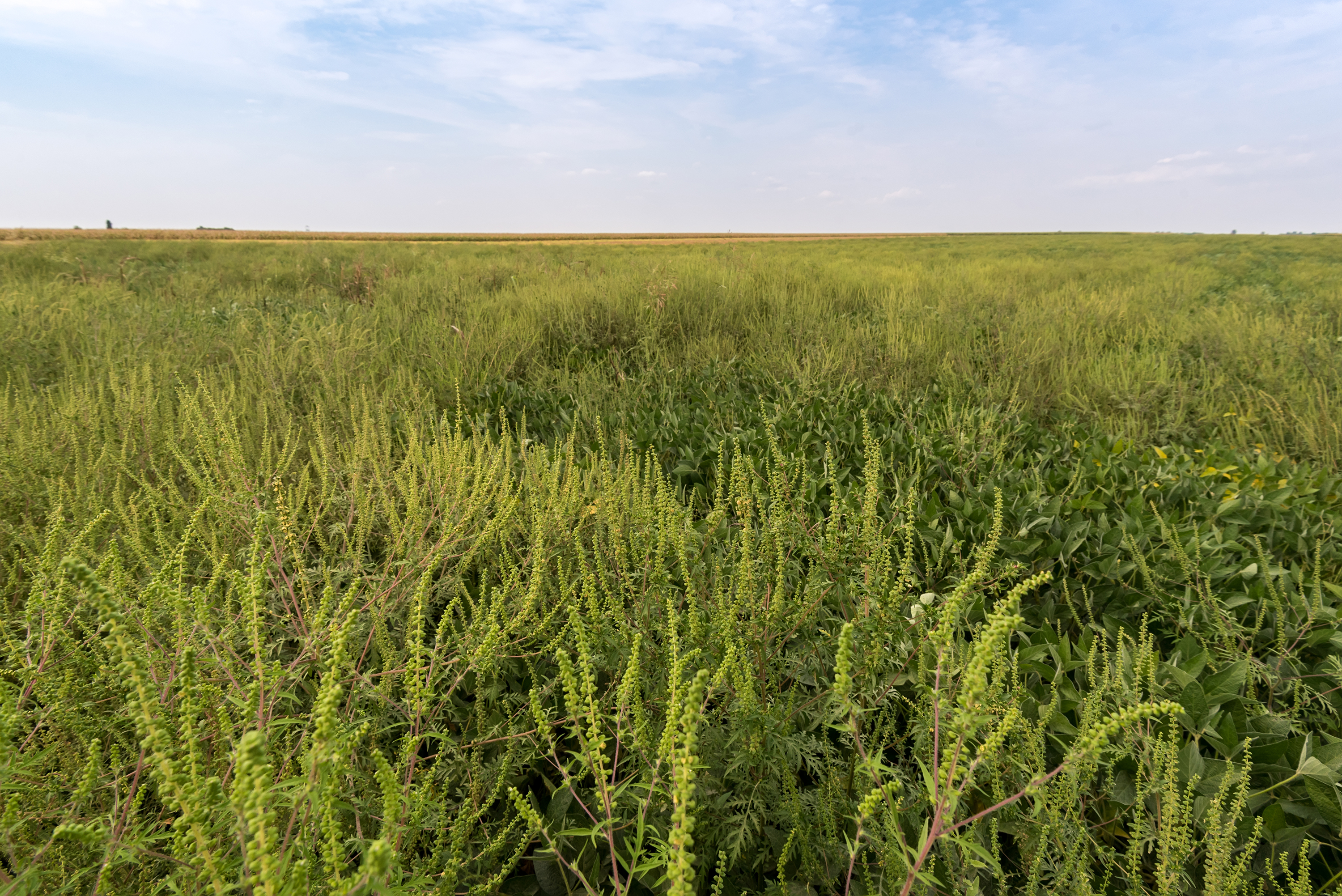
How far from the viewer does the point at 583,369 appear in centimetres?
541

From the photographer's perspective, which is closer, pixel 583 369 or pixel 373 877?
pixel 373 877

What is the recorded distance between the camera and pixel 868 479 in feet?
5.85

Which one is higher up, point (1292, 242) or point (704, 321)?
point (1292, 242)

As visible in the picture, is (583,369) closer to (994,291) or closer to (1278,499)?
(1278,499)

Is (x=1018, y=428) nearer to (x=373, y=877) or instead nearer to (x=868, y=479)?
(x=868, y=479)

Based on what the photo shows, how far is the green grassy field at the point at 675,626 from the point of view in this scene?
1.05m

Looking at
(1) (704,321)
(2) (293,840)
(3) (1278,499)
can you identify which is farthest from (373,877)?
(1) (704,321)

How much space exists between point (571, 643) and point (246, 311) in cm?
755

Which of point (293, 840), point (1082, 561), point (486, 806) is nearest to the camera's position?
point (293, 840)

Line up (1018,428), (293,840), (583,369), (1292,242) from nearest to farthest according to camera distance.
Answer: (293,840) → (1018,428) → (583,369) → (1292,242)

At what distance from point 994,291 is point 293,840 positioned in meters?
9.03

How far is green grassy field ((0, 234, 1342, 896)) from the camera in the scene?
1.05 metres

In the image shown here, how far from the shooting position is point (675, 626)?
1.23 meters

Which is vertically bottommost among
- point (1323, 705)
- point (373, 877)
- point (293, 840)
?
point (1323, 705)
